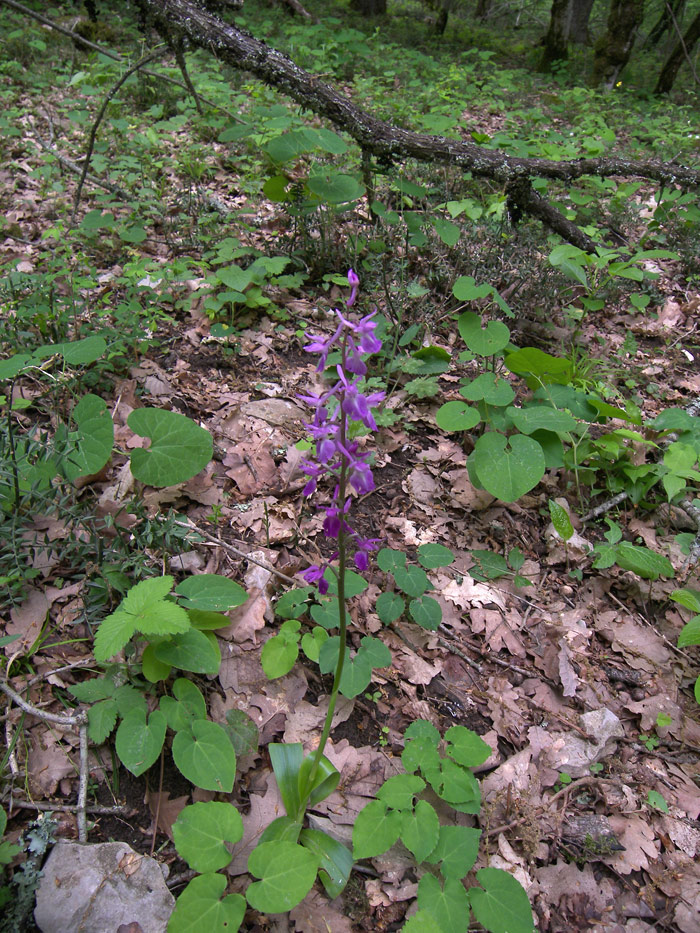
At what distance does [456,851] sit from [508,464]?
150 centimetres

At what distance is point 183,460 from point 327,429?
86 centimetres

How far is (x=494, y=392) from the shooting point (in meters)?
2.63

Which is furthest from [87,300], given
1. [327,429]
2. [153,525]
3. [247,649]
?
[327,429]

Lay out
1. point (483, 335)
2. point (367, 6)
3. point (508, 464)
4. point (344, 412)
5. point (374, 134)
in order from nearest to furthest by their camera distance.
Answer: point (344, 412) → point (508, 464) → point (483, 335) → point (374, 134) → point (367, 6)

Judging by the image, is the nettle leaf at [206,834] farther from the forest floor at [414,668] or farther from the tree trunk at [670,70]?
the tree trunk at [670,70]

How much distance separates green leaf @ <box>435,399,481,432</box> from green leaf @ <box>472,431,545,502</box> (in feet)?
0.36

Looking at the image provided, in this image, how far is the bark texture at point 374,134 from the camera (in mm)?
3504

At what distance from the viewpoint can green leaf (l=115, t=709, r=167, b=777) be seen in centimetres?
163

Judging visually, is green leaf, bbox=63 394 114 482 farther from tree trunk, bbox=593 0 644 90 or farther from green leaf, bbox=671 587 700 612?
tree trunk, bbox=593 0 644 90

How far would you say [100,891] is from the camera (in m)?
1.50

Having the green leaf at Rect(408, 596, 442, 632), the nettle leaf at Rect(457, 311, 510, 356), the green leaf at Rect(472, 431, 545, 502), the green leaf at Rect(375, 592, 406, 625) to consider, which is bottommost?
the green leaf at Rect(375, 592, 406, 625)

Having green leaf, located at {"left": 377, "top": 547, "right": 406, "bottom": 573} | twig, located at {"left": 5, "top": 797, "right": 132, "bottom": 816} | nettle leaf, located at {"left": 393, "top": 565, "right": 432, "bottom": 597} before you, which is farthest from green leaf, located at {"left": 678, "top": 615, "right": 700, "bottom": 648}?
twig, located at {"left": 5, "top": 797, "right": 132, "bottom": 816}

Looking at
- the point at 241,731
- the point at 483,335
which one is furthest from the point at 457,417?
the point at 241,731

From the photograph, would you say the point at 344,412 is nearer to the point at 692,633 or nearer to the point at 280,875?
the point at 280,875
